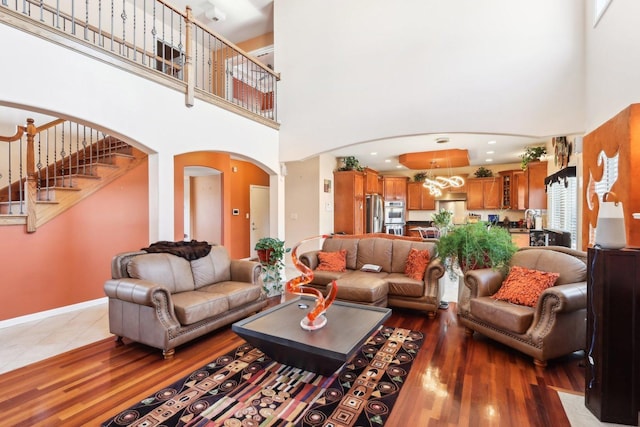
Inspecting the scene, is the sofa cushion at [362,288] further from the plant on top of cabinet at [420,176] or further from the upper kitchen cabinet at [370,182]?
the plant on top of cabinet at [420,176]

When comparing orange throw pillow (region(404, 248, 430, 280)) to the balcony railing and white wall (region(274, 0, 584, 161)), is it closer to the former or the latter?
white wall (region(274, 0, 584, 161))

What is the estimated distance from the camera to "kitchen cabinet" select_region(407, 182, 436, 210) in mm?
8922

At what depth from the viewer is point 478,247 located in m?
3.48

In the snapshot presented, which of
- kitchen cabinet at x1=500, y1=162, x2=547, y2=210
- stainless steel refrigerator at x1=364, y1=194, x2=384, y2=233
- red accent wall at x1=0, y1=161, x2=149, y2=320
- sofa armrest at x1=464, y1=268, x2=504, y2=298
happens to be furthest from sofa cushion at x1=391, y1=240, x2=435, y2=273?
red accent wall at x1=0, y1=161, x2=149, y2=320

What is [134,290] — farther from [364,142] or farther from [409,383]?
[364,142]

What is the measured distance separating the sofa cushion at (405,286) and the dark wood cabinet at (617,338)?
73.2 inches

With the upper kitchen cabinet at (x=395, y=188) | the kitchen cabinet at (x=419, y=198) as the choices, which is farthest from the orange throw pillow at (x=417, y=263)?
the kitchen cabinet at (x=419, y=198)

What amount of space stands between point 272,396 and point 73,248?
3688 mm

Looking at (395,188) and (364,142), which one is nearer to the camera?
(364,142)

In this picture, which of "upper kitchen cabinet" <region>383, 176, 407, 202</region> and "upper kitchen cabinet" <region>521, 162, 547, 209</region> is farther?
"upper kitchen cabinet" <region>383, 176, 407, 202</region>

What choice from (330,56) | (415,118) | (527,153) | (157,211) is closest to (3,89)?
(157,211)

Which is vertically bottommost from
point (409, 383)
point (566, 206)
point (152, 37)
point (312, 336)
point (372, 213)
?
point (409, 383)

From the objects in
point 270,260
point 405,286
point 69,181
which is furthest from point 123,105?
point 405,286

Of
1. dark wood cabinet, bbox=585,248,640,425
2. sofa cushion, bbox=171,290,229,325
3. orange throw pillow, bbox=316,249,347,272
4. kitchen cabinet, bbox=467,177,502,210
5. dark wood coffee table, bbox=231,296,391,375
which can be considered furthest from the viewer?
kitchen cabinet, bbox=467,177,502,210
